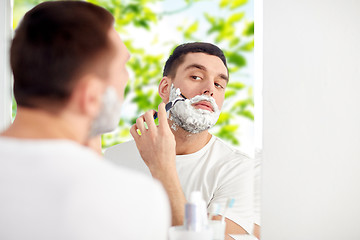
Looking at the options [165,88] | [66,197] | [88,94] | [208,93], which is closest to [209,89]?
[208,93]

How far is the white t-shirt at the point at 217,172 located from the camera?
119cm

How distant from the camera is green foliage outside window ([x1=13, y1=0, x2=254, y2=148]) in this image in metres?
1.24

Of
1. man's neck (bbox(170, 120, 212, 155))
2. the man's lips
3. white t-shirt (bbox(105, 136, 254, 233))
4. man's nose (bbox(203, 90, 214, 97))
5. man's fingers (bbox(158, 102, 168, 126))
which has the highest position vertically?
man's nose (bbox(203, 90, 214, 97))

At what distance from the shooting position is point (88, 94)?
0.74 metres

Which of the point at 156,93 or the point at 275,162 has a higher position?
the point at 156,93

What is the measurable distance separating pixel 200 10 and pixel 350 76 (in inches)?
24.5

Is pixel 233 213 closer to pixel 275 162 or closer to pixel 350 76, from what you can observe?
pixel 275 162

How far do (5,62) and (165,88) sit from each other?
0.54 meters

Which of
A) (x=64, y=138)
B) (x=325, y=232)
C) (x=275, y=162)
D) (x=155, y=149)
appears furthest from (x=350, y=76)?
(x=64, y=138)

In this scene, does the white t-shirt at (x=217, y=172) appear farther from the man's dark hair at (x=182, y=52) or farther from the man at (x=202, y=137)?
the man's dark hair at (x=182, y=52)

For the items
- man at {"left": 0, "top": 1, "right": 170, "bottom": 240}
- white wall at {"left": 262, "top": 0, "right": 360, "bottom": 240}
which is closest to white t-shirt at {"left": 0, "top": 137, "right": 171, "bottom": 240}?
man at {"left": 0, "top": 1, "right": 170, "bottom": 240}

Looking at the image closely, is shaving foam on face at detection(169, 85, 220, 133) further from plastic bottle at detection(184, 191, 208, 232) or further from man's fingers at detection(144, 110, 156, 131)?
plastic bottle at detection(184, 191, 208, 232)

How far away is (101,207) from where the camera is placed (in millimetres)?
611

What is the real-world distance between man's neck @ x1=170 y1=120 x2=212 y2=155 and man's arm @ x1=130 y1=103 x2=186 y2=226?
8cm
